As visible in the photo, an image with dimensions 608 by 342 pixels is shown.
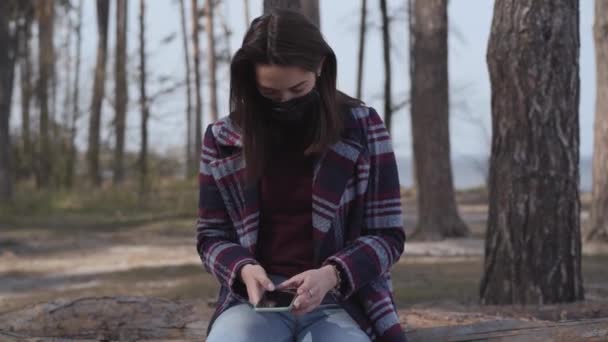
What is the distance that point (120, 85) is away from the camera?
2236 cm

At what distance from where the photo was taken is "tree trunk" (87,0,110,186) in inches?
906

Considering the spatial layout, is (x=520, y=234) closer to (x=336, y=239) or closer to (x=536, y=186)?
(x=536, y=186)

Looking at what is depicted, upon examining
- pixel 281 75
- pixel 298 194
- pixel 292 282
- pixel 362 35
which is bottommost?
pixel 292 282

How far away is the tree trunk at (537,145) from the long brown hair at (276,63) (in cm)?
318

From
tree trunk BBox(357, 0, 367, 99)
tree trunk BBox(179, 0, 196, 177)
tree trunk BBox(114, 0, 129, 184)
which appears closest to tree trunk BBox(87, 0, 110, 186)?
tree trunk BBox(114, 0, 129, 184)

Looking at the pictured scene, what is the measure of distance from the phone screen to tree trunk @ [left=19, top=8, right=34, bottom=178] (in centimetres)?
2469

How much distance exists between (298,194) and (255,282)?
35 cm

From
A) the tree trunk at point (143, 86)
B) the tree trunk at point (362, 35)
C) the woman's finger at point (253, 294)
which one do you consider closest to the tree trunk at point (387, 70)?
the tree trunk at point (362, 35)

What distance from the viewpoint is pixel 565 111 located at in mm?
6004

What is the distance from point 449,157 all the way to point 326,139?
9849 mm

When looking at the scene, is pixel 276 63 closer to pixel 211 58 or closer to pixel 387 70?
pixel 387 70

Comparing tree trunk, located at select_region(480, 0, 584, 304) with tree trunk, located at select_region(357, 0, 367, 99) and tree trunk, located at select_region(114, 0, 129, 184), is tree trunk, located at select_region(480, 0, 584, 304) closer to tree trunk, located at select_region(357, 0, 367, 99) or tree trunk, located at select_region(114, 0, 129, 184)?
tree trunk, located at select_region(357, 0, 367, 99)

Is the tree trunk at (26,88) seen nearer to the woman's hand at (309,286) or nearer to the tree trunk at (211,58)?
the tree trunk at (211,58)

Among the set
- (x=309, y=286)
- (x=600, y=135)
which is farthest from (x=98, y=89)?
(x=309, y=286)
